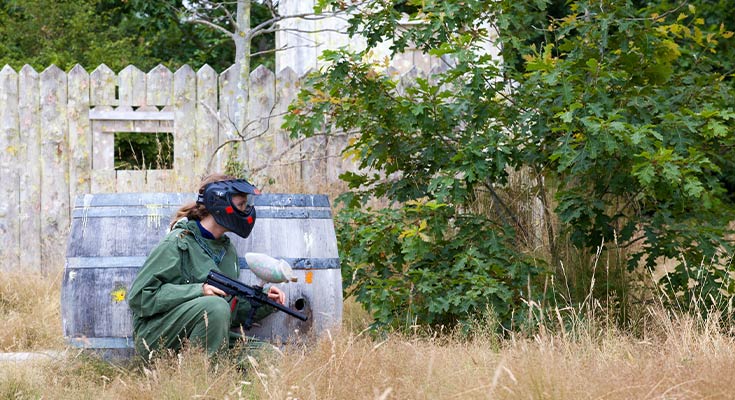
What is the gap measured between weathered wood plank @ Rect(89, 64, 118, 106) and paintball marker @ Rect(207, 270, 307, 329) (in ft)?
15.3

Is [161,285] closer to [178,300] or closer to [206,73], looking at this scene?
[178,300]

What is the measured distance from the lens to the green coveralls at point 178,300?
439 centimetres

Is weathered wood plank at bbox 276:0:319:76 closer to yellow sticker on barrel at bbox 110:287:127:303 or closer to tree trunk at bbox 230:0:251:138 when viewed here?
tree trunk at bbox 230:0:251:138

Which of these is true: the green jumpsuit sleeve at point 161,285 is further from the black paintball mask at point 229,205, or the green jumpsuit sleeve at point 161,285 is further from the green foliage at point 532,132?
the green foliage at point 532,132

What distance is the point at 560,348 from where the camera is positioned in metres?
4.41

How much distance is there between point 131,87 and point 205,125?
0.74 metres

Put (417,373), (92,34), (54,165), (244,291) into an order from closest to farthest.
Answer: (417,373)
(244,291)
(54,165)
(92,34)

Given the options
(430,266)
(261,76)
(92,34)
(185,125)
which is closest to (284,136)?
(261,76)

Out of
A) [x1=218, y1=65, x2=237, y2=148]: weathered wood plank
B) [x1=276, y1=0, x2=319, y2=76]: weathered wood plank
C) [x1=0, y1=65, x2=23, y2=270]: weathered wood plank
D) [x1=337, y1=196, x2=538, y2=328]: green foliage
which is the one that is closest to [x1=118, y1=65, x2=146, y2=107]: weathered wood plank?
[x1=218, y1=65, x2=237, y2=148]: weathered wood plank

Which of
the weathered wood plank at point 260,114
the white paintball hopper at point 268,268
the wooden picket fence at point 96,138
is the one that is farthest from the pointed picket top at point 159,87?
the white paintball hopper at point 268,268

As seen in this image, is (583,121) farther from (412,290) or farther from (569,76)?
(412,290)

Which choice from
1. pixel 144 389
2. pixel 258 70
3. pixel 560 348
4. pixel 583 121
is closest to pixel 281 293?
pixel 144 389

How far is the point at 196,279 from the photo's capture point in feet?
14.9

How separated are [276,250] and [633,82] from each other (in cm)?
244
